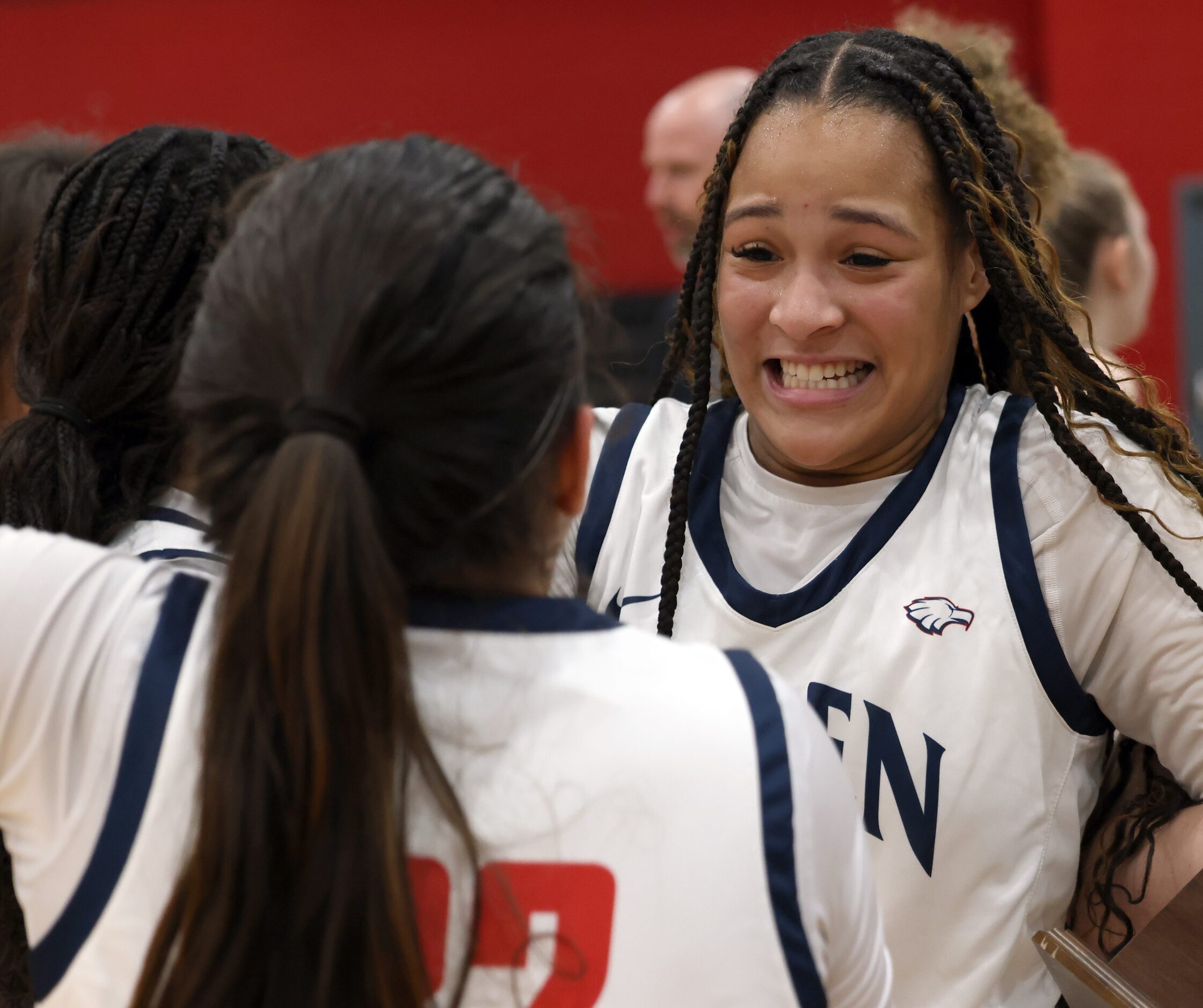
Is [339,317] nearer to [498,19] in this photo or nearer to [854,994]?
[854,994]

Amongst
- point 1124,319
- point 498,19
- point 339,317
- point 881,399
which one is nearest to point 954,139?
point 881,399

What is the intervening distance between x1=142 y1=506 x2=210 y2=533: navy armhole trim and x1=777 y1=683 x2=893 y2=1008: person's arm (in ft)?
2.19

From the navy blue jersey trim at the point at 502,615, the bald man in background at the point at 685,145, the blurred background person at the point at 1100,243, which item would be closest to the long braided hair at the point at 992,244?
the navy blue jersey trim at the point at 502,615

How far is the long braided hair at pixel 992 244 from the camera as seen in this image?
4.52 feet

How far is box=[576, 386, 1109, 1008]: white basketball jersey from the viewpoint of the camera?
4.34 feet

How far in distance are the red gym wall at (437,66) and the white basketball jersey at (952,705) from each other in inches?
158

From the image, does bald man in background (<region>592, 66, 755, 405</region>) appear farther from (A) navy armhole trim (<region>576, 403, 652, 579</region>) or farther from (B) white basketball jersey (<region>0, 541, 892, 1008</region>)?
(B) white basketball jersey (<region>0, 541, 892, 1008</region>)

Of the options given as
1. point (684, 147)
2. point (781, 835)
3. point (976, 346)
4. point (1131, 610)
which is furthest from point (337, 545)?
point (684, 147)

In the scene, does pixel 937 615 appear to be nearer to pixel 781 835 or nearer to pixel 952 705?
pixel 952 705

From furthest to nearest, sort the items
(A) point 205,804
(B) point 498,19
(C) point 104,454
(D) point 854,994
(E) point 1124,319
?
(B) point 498,19 → (E) point 1124,319 → (C) point 104,454 → (D) point 854,994 → (A) point 205,804

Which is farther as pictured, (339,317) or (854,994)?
(854,994)

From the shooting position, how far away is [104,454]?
1.30 m

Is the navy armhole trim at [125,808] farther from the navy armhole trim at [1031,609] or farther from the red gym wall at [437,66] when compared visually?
the red gym wall at [437,66]

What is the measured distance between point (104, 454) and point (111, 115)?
15.9ft
